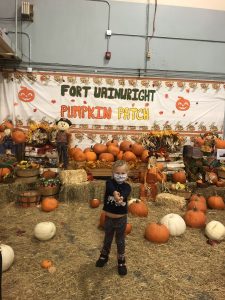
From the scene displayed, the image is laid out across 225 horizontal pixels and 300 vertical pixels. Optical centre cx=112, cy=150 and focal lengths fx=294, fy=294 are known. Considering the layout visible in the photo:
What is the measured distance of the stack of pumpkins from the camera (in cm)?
635

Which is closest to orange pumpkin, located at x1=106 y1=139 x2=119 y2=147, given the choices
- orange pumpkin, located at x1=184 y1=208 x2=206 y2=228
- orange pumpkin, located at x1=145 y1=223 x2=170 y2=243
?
orange pumpkin, located at x1=184 y1=208 x2=206 y2=228

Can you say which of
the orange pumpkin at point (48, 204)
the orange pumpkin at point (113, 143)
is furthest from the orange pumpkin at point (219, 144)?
the orange pumpkin at point (48, 204)

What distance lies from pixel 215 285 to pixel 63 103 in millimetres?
5004

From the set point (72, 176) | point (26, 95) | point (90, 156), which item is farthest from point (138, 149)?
point (26, 95)

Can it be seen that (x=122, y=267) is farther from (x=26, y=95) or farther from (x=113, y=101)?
(x=26, y=95)

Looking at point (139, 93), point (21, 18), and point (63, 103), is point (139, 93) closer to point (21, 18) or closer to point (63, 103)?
point (63, 103)

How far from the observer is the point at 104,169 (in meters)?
6.03

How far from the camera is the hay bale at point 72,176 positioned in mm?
5457

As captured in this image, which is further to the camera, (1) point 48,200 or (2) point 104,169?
(2) point 104,169

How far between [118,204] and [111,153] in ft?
11.2

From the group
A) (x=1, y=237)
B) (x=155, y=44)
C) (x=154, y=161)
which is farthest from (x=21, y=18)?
(x=1, y=237)

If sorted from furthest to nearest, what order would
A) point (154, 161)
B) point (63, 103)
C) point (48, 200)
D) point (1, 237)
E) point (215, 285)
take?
point (63, 103)
point (154, 161)
point (48, 200)
point (1, 237)
point (215, 285)

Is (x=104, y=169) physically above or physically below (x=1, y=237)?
above

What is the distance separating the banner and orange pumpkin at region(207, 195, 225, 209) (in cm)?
231
